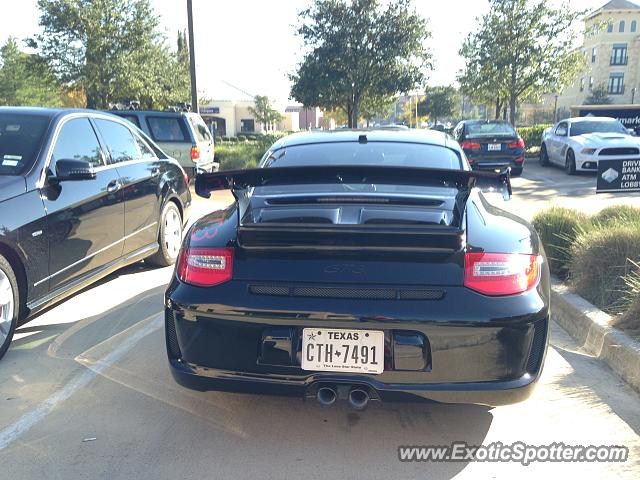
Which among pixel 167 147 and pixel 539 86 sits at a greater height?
pixel 539 86

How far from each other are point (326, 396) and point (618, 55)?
279 ft

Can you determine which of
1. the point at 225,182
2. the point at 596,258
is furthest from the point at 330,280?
the point at 596,258

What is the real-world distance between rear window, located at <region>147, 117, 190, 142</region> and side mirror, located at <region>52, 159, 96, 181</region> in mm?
7338

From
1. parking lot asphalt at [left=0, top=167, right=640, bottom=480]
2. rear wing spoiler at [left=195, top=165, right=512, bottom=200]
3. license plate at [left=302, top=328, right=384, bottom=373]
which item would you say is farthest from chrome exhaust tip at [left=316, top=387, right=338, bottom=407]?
rear wing spoiler at [left=195, top=165, right=512, bottom=200]

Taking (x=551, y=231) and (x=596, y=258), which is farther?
(x=551, y=231)

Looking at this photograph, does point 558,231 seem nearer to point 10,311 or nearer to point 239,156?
point 10,311

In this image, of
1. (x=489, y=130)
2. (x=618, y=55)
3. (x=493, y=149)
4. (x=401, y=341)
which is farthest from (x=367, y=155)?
(x=618, y=55)

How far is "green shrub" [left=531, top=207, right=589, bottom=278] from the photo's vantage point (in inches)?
223

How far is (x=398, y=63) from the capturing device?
22.6 meters

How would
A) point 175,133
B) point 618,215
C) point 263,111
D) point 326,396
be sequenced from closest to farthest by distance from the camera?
point 326,396 < point 618,215 < point 175,133 < point 263,111

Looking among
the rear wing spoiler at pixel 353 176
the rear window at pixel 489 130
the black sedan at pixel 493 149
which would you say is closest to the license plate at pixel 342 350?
the rear wing spoiler at pixel 353 176

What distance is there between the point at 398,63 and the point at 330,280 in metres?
21.5

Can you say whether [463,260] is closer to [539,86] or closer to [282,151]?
[282,151]

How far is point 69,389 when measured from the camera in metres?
3.47
